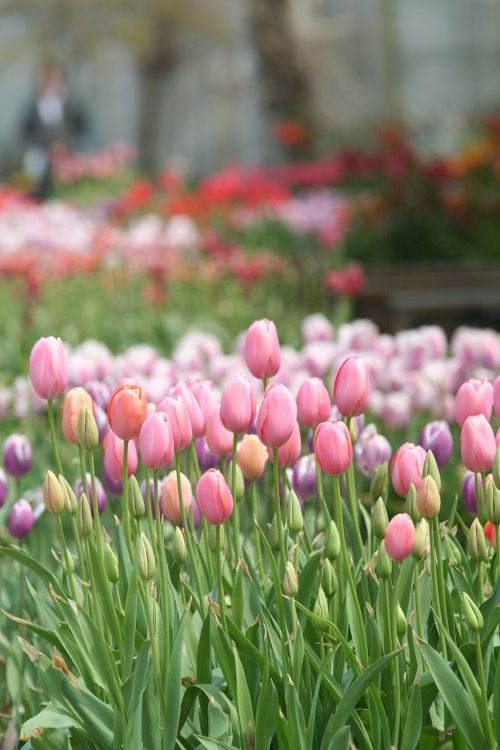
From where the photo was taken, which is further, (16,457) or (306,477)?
(16,457)

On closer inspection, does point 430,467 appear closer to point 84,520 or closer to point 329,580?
point 329,580

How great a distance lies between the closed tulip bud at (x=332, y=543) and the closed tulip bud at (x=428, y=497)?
142mm

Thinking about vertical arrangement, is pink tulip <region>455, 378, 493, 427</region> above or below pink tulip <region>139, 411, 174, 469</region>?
below

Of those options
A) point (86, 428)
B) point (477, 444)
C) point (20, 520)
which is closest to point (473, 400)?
point (477, 444)

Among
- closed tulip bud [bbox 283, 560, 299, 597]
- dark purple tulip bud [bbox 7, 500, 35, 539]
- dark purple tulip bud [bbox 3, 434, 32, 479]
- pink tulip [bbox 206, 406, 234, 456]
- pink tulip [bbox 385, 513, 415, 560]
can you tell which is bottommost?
dark purple tulip bud [bbox 7, 500, 35, 539]

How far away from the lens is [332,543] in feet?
4.17

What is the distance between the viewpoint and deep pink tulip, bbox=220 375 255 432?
1229 millimetres

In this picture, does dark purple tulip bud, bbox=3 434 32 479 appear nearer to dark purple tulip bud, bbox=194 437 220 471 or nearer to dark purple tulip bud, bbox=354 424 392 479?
dark purple tulip bud, bbox=194 437 220 471

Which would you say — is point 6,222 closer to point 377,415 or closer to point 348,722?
point 377,415

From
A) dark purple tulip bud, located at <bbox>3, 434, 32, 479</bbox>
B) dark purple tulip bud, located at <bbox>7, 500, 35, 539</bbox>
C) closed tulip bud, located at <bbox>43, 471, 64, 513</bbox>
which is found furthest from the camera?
dark purple tulip bud, located at <bbox>3, 434, 32, 479</bbox>

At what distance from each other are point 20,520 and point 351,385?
1.93 ft

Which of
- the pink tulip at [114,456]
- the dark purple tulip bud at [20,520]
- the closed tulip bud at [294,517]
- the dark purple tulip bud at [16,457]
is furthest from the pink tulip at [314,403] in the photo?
the dark purple tulip bud at [16,457]

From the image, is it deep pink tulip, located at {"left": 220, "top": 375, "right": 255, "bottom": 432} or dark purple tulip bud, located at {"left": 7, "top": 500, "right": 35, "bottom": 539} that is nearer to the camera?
deep pink tulip, located at {"left": 220, "top": 375, "right": 255, "bottom": 432}

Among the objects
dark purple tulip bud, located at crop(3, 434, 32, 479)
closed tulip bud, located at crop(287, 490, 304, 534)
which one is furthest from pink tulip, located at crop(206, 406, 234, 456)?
dark purple tulip bud, located at crop(3, 434, 32, 479)
